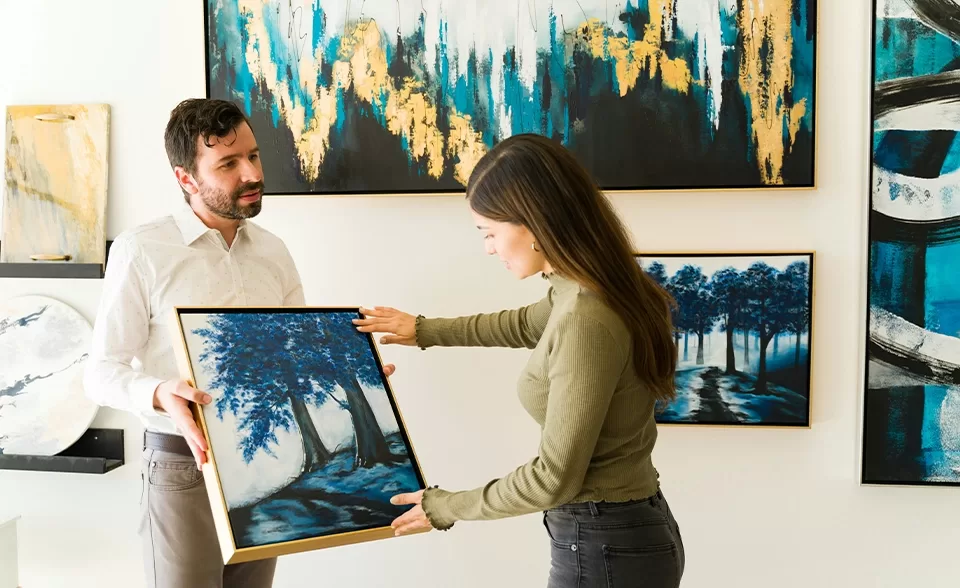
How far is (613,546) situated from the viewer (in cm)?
129

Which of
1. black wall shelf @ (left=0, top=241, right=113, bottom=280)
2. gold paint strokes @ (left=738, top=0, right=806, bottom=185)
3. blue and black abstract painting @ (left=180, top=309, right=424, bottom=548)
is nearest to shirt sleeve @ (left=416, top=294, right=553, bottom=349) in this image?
blue and black abstract painting @ (left=180, top=309, right=424, bottom=548)

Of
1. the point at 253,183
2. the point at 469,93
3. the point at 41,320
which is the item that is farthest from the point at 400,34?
the point at 41,320

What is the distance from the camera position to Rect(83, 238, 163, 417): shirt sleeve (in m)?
Result: 1.47

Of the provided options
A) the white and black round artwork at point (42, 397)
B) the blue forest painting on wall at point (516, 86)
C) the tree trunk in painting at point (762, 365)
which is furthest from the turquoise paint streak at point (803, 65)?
the white and black round artwork at point (42, 397)

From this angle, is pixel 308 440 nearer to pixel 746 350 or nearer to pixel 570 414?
pixel 570 414

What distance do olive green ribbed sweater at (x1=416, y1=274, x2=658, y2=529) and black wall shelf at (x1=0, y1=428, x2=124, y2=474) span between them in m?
1.38

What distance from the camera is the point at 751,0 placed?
193 centimetres

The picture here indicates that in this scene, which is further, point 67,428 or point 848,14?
point 67,428

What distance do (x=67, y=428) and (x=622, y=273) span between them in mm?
1899

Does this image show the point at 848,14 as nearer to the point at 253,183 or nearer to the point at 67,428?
the point at 253,183

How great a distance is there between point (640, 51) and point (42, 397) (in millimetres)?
2116

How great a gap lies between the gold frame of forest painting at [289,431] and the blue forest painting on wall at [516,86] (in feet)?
2.33

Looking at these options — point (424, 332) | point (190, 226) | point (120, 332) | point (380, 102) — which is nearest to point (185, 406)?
point (120, 332)

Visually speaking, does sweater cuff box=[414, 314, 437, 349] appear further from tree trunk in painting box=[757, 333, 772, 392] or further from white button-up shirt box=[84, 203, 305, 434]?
tree trunk in painting box=[757, 333, 772, 392]
